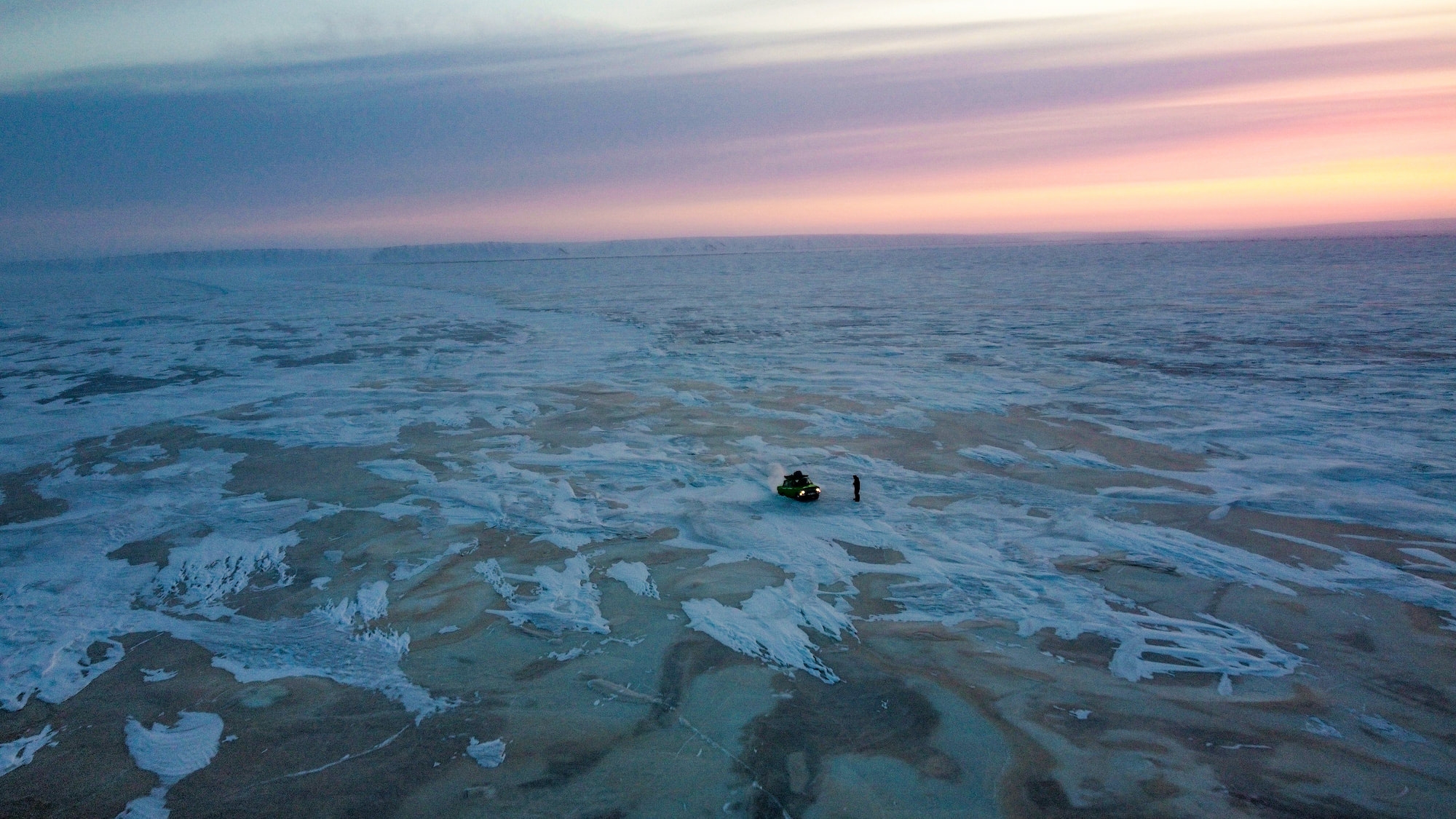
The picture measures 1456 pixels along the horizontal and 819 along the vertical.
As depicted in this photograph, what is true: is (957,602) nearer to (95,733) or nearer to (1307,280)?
(95,733)

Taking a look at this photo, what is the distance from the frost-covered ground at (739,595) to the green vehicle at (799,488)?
12 centimetres

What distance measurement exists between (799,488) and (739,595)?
1946 mm

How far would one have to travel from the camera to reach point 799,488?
7.46 m

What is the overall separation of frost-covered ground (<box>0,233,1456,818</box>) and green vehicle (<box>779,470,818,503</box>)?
0.12 meters

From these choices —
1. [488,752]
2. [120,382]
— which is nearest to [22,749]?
[488,752]

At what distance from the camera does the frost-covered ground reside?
12.6 feet

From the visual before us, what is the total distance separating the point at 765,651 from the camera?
4.94 metres

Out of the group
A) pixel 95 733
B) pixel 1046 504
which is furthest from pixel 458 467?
pixel 1046 504

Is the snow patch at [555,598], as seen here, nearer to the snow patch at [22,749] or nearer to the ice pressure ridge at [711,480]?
the ice pressure ridge at [711,480]

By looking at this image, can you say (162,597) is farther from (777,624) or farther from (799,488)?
(799,488)

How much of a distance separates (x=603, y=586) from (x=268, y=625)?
2.27m

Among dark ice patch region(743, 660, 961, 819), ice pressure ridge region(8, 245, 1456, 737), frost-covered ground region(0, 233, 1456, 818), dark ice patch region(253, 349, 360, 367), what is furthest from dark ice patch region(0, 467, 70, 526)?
dark ice patch region(743, 660, 961, 819)

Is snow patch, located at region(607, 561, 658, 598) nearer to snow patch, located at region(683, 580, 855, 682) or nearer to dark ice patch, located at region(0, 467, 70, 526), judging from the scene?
snow patch, located at region(683, 580, 855, 682)

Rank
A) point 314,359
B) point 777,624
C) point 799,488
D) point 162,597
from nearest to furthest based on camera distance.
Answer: point 777,624
point 162,597
point 799,488
point 314,359
